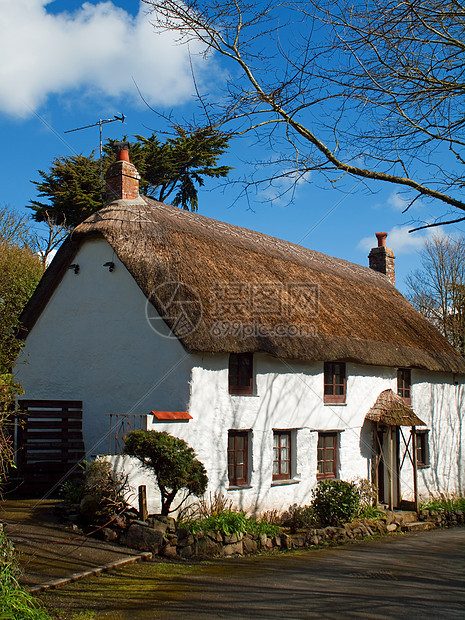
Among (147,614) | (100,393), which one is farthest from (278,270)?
(147,614)

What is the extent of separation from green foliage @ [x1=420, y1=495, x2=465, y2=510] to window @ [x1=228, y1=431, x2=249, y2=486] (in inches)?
250

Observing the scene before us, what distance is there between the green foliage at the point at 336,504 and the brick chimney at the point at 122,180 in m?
7.92

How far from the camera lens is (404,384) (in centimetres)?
1650

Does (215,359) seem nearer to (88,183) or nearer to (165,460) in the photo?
(165,460)

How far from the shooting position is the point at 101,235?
41.6 feet

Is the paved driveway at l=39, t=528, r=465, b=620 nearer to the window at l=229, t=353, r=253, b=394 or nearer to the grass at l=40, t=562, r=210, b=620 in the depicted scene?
the grass at l=40, t=562, r=210, b=620

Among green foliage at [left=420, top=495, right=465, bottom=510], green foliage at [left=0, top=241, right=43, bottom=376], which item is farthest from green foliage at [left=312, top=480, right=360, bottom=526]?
green foliage at [left=0, top=241, right=43, bottom=376]

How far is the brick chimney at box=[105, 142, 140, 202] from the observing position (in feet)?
44.4

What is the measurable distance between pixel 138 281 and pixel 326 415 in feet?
17.9

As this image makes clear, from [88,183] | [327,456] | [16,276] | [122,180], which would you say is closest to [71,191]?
[88,183]

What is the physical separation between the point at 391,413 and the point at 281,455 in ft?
11.4

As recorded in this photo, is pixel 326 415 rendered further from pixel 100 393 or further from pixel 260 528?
pixel 100 393

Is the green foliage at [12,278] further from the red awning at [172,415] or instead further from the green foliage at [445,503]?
the green foliage at [445,503]

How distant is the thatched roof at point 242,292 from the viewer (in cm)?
1147
